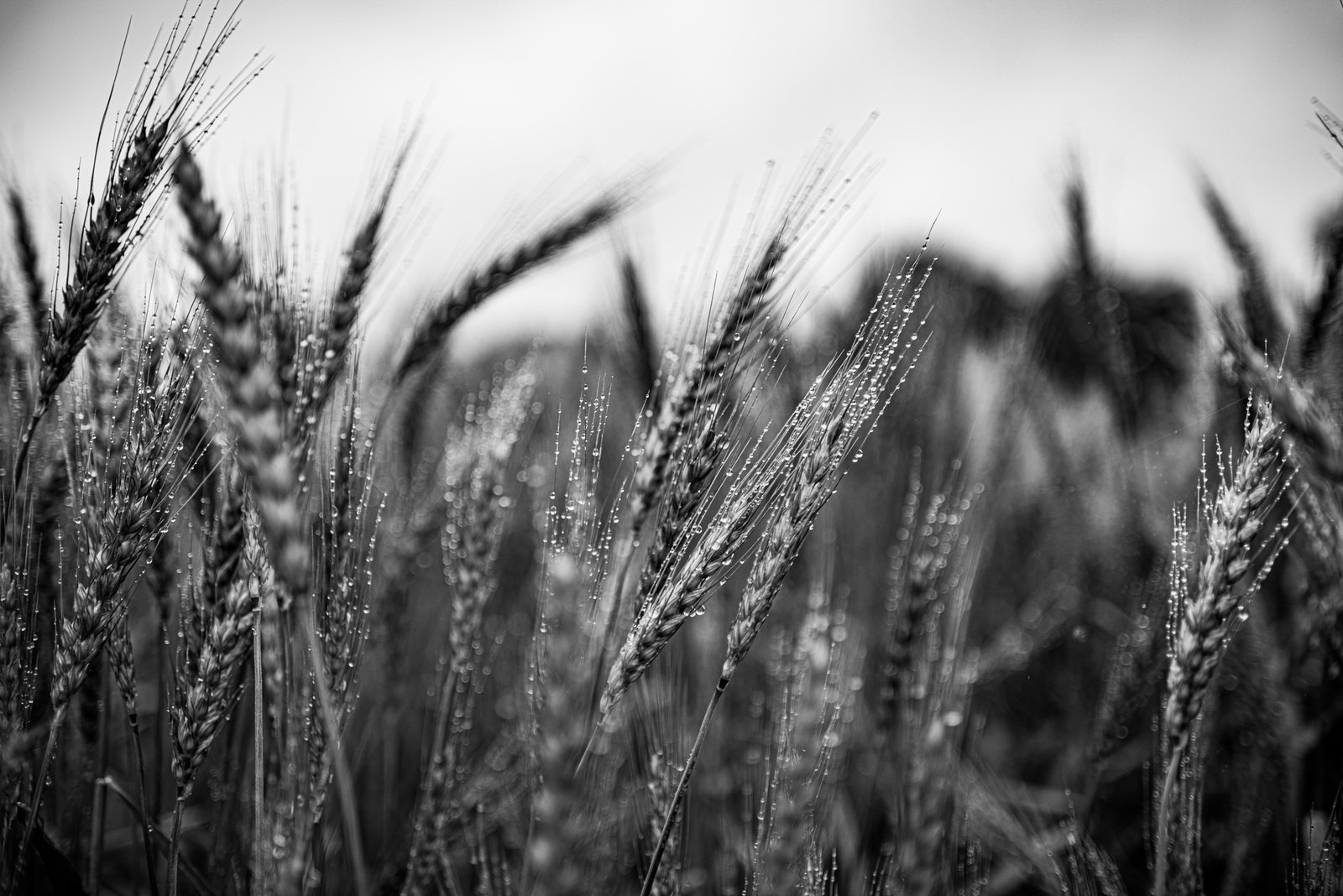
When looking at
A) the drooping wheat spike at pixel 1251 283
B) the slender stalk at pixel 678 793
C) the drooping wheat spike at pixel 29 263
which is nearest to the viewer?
the slender stalk at pixel 678 793

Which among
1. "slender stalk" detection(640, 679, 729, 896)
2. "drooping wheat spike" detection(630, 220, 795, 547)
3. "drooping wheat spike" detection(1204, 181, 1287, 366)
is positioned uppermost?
"drooping wheat spike" detection(1204, 181, 1287, 366)

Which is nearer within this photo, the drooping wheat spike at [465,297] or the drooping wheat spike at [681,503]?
the drooping wheat spike at [681,503]

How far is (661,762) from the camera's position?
1.11m

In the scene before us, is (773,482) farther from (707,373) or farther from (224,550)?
(224,550)

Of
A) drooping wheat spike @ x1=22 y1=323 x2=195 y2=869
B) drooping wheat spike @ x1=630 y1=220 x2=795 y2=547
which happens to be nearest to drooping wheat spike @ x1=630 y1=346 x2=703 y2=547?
drooping wheat spike @ x1=630 y1=220 x2=795 y2=547

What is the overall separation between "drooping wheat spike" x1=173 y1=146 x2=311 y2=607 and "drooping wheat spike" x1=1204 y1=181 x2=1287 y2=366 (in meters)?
2.05

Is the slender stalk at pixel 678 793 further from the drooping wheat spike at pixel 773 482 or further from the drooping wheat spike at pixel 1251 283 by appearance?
the drooping wheat spike at pixel 1251 283

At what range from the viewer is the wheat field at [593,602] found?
2.91ft

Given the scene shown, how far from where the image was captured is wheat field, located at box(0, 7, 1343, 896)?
89 cm

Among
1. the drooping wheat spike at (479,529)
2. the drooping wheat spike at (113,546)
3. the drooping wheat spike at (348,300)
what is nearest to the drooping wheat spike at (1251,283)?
the drooping wheat spike at (479,529)

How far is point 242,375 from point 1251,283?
242 centimetres

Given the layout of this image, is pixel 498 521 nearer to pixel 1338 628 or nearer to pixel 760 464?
pixel 760 464

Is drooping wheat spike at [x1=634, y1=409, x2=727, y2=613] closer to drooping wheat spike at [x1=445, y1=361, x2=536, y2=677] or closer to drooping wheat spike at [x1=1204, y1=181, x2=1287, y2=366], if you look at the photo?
drooping wheat spike at [x1=445, y1=361, x2=536, y2=677]

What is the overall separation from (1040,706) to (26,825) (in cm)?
315
